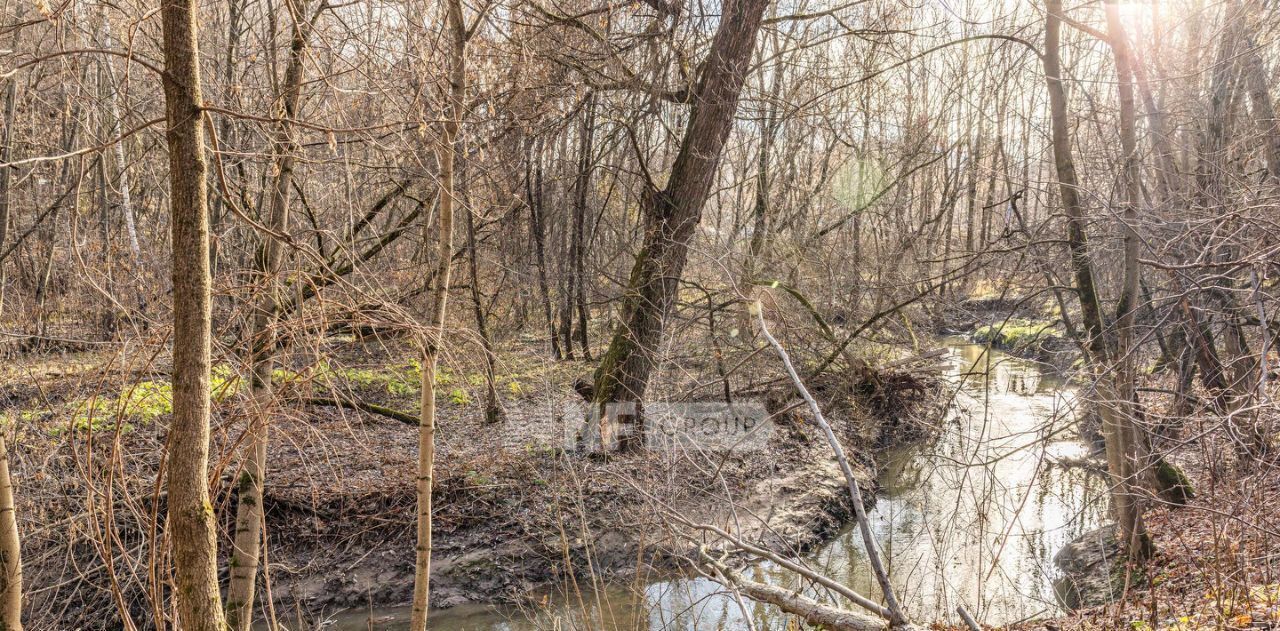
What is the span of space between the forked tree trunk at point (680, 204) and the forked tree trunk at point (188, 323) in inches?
237

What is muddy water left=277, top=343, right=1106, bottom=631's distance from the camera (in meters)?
6.23

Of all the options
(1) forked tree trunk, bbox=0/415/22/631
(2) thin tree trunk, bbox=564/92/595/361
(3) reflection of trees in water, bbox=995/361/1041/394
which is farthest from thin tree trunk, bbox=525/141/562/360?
(3) reflection of trees in water, bbox=995/361/1041/394

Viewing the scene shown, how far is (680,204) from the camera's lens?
28.0 feet

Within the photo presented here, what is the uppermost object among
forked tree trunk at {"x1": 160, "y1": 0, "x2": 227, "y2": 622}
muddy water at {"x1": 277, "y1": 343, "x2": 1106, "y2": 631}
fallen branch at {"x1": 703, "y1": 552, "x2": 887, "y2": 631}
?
forked tree trunk at {"x1": 160, "y1": 0, "x2": 227, "y2": 622}

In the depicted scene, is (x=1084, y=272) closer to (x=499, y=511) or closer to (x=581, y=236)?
(x=499, y=511)

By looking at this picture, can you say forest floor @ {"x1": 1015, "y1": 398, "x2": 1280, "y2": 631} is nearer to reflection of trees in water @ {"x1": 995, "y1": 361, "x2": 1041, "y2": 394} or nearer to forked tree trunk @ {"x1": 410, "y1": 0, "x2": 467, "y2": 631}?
forked tree trunk @ {"x1": 410, "y1": 0, "x2": 467, "y2": 631}

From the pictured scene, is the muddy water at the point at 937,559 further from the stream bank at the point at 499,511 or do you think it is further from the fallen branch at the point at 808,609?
the fallen branch at the point at 808,609

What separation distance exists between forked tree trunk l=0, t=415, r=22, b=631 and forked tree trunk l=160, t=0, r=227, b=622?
2.44 m

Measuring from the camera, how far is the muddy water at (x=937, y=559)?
623 centimetres

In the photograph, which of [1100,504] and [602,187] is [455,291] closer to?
[602,187]

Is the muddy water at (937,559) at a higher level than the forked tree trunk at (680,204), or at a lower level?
lower

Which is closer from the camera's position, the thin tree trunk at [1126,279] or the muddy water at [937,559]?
the thin tree trunk at [1126,279]

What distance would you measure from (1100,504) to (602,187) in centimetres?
918

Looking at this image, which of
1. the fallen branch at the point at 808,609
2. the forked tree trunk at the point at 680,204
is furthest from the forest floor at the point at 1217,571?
the forked tree trunk at the point at 680,204
